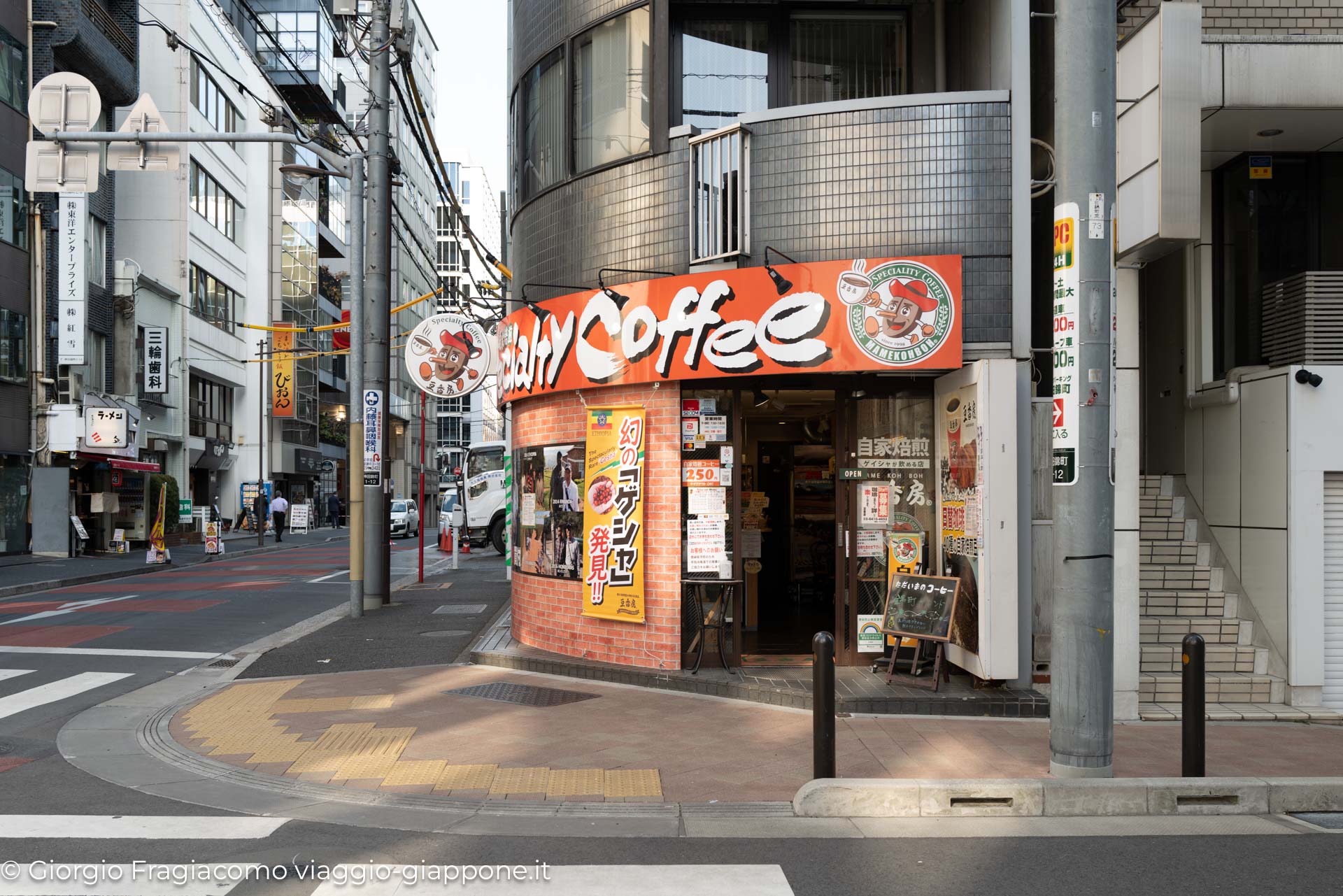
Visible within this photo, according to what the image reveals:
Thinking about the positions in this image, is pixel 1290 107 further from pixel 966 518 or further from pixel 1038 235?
pixel 966 518

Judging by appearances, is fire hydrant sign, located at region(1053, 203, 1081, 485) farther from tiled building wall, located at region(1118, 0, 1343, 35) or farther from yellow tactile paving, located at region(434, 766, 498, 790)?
tiled building wall, located at region(1118, 0, 1343, 35)

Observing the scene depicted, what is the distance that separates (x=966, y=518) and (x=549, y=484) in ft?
14.8

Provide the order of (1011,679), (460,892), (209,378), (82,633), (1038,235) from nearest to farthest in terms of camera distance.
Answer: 1. (460,892)
2. (1011,679)
3. (1038,235)
4. (82,633)
5. (209,378)

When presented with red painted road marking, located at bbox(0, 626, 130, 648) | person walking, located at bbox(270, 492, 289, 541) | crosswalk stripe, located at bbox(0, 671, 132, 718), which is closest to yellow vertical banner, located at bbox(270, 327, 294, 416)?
person walking, located at bbox(270, 492, 289, 541)

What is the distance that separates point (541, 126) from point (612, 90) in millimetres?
1437

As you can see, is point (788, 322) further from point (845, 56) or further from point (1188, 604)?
point (1188, 604)

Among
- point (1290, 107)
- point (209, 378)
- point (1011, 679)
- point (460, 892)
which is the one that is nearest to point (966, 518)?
point (1011, 679)

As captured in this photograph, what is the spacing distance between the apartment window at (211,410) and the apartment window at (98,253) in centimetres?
1144

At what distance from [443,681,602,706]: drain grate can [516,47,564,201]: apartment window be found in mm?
5485

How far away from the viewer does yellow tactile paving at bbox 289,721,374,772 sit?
726 cm

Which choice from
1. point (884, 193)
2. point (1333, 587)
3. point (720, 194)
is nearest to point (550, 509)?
point (720, 194)

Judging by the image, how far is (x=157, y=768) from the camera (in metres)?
7.33

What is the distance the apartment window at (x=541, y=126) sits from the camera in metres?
12.2

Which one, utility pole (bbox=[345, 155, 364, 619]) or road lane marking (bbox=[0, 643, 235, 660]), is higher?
utility pole (bbox=[345, 155, 364, 619])
